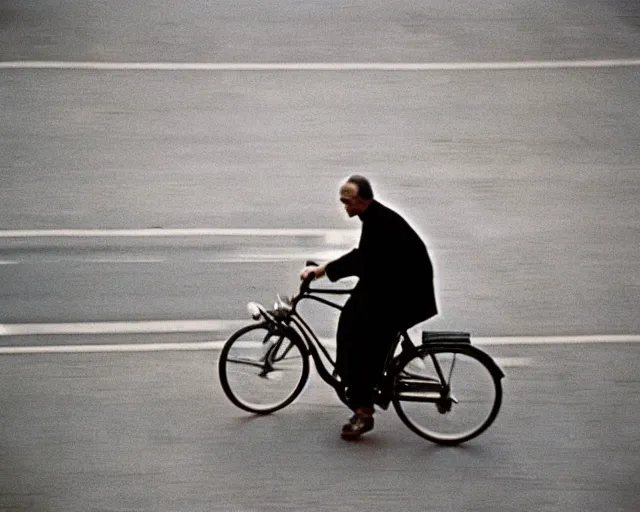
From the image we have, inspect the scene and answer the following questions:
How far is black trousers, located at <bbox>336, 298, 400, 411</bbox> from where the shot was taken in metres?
8.34

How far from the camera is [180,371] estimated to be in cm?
960

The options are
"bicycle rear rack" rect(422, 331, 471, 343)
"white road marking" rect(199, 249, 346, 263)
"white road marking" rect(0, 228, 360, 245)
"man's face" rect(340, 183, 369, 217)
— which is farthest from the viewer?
"white road marking" rect(0, 228, 360, 245)

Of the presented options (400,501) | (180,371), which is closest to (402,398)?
(400,501)

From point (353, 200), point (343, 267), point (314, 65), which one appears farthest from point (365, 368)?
point (314, 65)

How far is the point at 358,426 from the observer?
28.6 ft

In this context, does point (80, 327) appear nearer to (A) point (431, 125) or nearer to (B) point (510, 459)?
(B) point (510, 459)

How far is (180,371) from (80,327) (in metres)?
1.15

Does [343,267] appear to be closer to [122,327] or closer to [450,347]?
[450,347]

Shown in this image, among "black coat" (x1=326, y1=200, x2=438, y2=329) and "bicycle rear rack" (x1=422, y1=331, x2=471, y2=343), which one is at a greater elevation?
"black coat" (x1=326, y1=200, x2=438, y2=329)

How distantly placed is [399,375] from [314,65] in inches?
288

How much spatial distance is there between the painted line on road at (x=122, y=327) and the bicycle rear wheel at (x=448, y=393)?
2120 mm

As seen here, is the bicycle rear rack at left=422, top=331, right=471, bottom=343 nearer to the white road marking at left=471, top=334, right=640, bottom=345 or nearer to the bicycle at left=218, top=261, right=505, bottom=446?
the bicycle at left=218, top=261, right=505, bottom=446

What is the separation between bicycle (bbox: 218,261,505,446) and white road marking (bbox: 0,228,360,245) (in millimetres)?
2711

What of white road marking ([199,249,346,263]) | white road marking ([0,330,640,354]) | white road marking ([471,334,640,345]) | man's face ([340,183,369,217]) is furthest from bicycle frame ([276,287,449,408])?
white road marking ([199,249,346,263])
